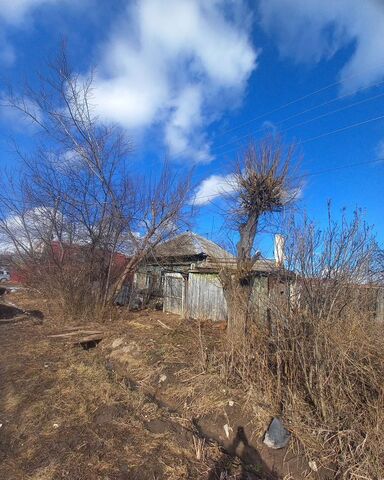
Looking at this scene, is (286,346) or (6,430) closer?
(6,430)

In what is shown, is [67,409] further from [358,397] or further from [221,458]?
[358,397]

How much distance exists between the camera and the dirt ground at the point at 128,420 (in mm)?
3746

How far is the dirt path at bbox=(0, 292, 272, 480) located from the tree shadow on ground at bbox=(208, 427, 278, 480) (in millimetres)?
14

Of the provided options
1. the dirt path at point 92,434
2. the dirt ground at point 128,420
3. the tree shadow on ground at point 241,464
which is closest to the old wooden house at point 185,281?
the dirt ground at point 128,420

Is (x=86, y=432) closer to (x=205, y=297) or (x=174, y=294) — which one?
(x=205, y=297)

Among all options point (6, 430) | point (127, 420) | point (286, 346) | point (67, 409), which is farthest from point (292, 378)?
point (6, 430)

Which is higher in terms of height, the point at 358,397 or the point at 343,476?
the point at 358,397

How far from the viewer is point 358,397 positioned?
4.24 m

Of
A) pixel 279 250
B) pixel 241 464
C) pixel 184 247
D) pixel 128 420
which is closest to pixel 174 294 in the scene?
pixel 184 247

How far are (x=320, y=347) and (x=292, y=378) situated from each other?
67 centimetres

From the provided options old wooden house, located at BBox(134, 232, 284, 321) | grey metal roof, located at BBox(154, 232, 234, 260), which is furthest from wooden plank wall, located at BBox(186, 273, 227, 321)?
grey metal roof, located at BBox(154, 232, 234, 260)

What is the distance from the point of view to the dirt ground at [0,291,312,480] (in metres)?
3.75

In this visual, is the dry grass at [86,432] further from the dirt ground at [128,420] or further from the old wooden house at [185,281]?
the old wooden house at [185,281]

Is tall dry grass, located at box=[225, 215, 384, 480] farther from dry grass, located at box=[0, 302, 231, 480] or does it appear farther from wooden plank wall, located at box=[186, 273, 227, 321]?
wooden plank wall, located at box=[186, 273, 227, 321]
